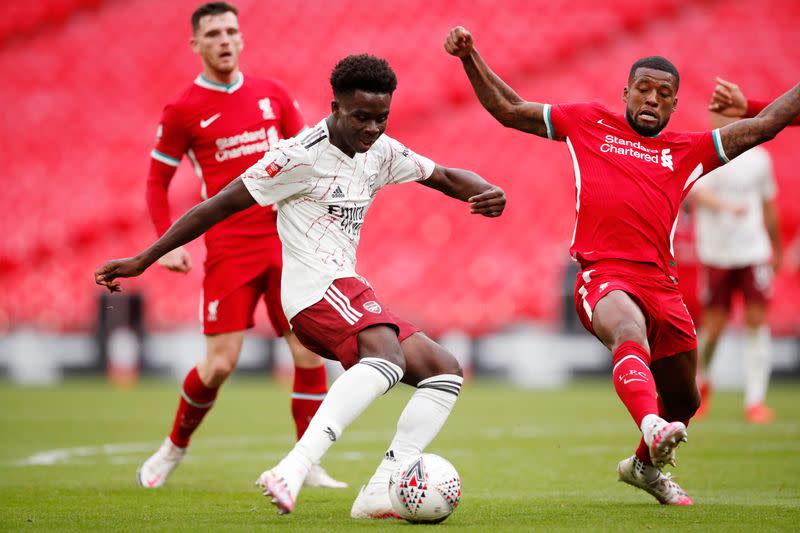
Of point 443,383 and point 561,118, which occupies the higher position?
point 561,118

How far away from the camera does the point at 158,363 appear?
54.5 feet

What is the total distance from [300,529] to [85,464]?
333cm

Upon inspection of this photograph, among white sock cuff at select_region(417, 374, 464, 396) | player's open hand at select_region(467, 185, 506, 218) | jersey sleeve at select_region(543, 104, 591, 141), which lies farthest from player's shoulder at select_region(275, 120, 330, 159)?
jersey sleeve at select_region(543, 104, 591, 141)

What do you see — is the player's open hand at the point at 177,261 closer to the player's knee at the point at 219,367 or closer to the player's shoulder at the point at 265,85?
the player's knee at the point at 219,367

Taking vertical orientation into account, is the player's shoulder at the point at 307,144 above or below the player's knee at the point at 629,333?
above

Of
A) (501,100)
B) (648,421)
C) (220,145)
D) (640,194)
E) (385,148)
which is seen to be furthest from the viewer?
(220,145)

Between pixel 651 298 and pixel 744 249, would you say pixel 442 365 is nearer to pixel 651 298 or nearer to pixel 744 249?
pixel 651 298

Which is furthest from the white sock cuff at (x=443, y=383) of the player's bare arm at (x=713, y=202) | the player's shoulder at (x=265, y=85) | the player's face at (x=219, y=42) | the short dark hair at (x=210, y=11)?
the player's bare arm at (x=713, y=202)

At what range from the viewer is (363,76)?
4.82 metres

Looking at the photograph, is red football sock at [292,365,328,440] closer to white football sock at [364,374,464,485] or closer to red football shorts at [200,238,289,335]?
red football shorts at [200,238,289,335]

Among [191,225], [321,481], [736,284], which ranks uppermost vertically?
[191,225]

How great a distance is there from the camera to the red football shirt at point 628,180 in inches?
217

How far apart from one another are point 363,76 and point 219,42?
2.16 metres

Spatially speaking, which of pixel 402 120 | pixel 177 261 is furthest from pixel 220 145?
pixel 402 120
